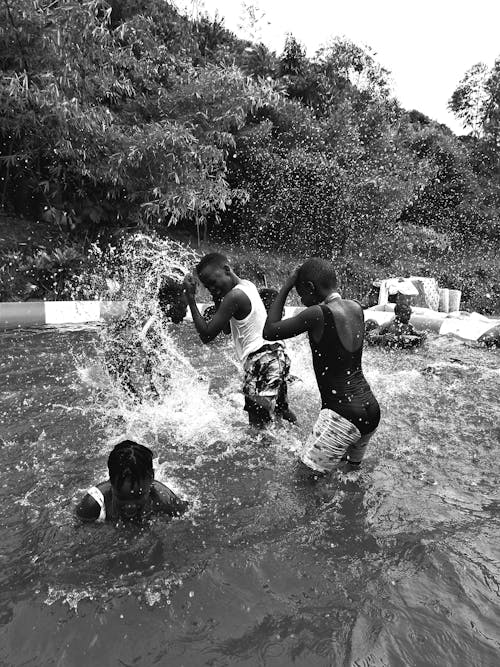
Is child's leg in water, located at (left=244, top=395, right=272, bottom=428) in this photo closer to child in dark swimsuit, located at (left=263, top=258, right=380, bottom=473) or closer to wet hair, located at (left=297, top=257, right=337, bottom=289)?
child in dark swimsuit, located at (left=263, top=258, right=380, bottom=473)

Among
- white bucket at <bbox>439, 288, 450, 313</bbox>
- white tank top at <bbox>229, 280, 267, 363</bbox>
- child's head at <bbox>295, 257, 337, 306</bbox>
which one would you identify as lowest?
white bucket at <bbox>439, 288, 450, 313</bbox>

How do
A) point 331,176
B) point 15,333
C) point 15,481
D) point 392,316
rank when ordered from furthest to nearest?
point 331,176 < point 392,316 < point 15,333 < point 15,481

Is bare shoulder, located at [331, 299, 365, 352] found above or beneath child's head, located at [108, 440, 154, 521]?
above

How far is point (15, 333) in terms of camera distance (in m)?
7.73

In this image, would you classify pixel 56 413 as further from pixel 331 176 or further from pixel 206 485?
pixel 331 176

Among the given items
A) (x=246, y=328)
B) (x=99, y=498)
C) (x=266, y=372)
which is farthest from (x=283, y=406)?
(x=99, y=498)

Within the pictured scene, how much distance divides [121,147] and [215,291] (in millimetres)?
6977

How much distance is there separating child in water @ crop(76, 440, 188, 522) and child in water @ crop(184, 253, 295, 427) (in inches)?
45.8

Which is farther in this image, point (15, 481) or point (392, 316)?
point (392, 316)

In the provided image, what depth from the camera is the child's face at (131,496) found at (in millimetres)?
2652

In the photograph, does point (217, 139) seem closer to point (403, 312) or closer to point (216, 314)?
point (403, 312)

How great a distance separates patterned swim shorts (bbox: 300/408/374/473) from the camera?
3.21 m

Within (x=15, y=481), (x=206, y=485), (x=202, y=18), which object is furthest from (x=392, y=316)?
(x=202, y=18)

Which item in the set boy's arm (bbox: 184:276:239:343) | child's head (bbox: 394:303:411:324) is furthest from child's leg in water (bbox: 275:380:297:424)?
child's head (bbox: 394:303:411:324)
